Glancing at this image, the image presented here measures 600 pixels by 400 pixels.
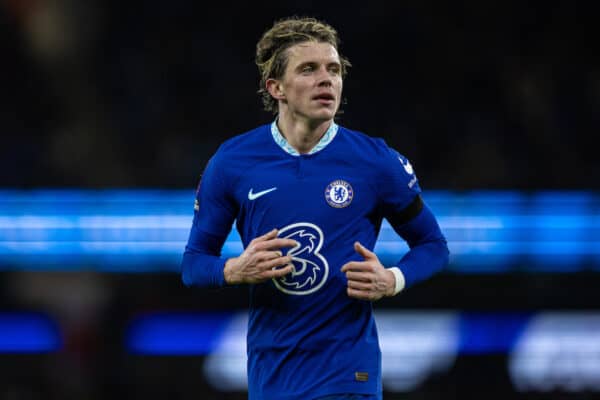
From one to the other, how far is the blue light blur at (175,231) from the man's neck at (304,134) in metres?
5.26

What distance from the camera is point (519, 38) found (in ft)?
38.1

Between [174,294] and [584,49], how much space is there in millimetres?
5288

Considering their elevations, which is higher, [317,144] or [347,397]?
[317,144]

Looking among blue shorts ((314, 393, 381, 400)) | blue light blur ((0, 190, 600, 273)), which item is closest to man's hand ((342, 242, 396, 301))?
blue shorts ((314, 393, 381, 400))

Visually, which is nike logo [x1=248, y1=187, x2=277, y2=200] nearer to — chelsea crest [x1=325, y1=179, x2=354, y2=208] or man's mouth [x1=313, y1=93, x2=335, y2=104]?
chelsea crest [x1=325, y1=179, x2=354, y2=208]

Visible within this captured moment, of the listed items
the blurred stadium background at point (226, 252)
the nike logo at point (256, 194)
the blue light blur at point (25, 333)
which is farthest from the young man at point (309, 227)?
the blue light blur at point (25, 333)

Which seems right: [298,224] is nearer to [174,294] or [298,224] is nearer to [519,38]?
[174,294]

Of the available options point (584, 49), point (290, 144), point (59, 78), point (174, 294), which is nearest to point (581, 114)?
point (584, 49)

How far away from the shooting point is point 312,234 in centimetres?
388

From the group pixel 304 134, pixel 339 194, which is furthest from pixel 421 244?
pixel 304 134

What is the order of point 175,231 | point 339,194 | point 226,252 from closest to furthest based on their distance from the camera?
point 339,194 → point 226,252 → point 175,231

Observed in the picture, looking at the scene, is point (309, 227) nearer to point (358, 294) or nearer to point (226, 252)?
point (358, 294)

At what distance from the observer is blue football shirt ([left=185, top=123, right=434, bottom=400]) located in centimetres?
385

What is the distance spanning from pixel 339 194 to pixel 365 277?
1.27 ft
